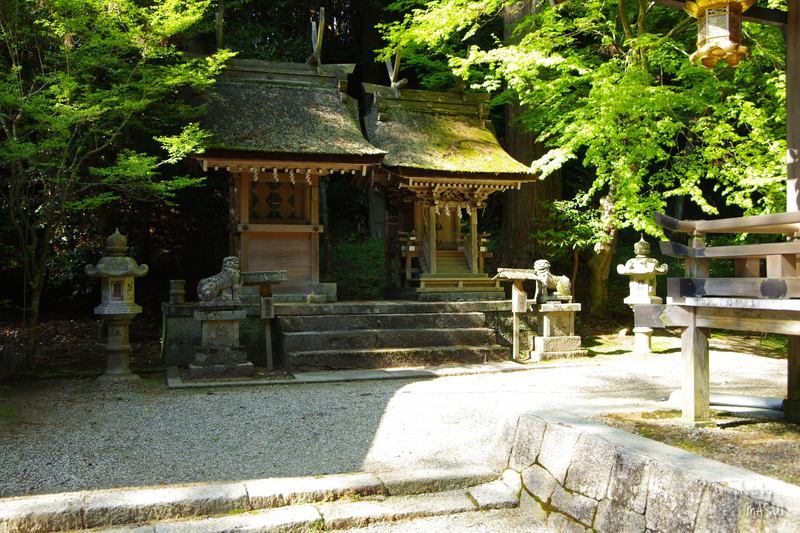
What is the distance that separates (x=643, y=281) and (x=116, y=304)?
8.09 metres

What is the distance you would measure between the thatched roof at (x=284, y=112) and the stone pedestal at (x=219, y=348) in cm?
267

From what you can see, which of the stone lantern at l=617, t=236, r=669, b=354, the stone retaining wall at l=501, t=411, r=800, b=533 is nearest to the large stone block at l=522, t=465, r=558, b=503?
the stone retaining wall at l=501, t=411, r=800, b=533

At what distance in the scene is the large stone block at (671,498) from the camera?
292 cm

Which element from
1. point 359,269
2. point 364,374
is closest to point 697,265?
point 364,374

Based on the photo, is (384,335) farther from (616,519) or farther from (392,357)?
(616,519)

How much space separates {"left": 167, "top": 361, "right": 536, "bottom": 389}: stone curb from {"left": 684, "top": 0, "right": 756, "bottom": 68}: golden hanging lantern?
5.39m

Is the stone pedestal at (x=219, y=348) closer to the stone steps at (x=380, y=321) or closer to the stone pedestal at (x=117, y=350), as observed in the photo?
the stone pedestal at (x=117, y=350)

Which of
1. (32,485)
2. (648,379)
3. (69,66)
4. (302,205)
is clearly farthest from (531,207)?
(32,485)

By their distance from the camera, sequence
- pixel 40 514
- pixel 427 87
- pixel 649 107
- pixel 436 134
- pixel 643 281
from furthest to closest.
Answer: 1. pixel 427 87
2. pixel 436 134
3. pixel 643 281
4. pixel 649 107
5. pixel 40 514

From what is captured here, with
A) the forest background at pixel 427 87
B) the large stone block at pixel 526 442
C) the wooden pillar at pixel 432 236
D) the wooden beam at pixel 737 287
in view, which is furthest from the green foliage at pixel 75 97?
the wooden beam at pixel 737 287

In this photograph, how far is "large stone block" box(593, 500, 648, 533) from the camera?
10.5 feet

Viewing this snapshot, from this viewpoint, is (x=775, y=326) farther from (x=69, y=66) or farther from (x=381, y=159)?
(x=69, y=66)

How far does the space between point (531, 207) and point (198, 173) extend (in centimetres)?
683

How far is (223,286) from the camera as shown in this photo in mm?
8617
